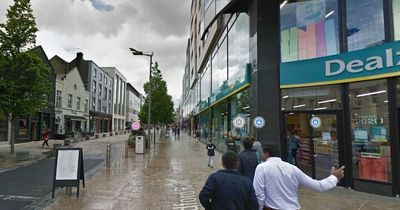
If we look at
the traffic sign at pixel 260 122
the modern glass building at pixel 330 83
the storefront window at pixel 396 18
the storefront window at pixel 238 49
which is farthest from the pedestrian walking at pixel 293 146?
the storefront window at pixel 396 18

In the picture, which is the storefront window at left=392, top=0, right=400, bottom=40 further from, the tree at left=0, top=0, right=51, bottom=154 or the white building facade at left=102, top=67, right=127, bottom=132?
the white building facade at left=102, top=67, right=127, bottom=132

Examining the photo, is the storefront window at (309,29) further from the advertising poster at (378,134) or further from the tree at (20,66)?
the tree at (20,66)

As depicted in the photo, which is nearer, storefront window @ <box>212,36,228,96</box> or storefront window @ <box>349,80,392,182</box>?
storefront window @ <box>349,80,392,182</box>

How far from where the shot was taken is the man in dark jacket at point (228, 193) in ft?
10.6

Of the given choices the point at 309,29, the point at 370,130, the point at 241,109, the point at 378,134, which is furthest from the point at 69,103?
the point at 378,134

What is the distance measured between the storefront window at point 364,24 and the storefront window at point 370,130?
1242 millimetres

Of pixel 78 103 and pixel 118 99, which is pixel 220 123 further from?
pixel 118 99

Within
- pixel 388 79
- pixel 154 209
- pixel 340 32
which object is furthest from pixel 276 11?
pixel 154 209

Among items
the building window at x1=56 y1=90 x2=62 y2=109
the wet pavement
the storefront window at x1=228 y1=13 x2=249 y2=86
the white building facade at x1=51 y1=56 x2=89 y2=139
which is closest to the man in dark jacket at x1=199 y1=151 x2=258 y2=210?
the wet pavement

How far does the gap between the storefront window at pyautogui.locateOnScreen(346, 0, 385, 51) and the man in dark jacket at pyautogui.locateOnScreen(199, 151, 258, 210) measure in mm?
7776

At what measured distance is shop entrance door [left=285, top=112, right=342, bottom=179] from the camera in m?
10.0

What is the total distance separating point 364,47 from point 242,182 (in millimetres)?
7925

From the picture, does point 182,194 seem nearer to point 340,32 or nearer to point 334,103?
point 334,103

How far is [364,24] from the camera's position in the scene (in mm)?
9367
